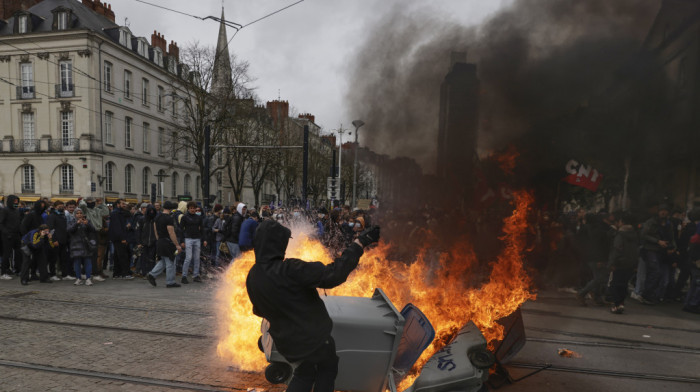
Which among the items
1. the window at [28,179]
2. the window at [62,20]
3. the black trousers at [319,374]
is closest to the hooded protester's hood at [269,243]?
the black trousers at [319,374]

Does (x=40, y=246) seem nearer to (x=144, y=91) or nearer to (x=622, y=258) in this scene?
(x=622, y=258)

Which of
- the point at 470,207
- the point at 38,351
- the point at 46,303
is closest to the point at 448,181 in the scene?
the point at 470,207

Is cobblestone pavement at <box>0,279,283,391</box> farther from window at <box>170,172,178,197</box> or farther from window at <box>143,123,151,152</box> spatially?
window at <box>170,172,178,197</box>

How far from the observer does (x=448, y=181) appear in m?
5.36

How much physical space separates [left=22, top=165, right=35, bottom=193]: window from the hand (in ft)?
123

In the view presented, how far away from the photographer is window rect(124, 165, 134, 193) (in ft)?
113

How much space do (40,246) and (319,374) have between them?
840cm

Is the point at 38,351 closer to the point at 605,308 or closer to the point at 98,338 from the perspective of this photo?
the point at 98,338

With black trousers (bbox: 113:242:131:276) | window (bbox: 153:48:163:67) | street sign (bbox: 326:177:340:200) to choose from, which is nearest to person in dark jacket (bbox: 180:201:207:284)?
black trousers (bbox: 113:242:131:276)

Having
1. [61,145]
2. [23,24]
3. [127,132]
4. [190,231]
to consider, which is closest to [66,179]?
[61,145]

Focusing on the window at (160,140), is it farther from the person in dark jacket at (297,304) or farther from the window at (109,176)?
the person in dark jacket at (297,304)

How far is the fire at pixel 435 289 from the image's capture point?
15.2 feet

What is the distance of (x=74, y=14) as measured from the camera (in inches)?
1267

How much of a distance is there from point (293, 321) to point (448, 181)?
300cm
